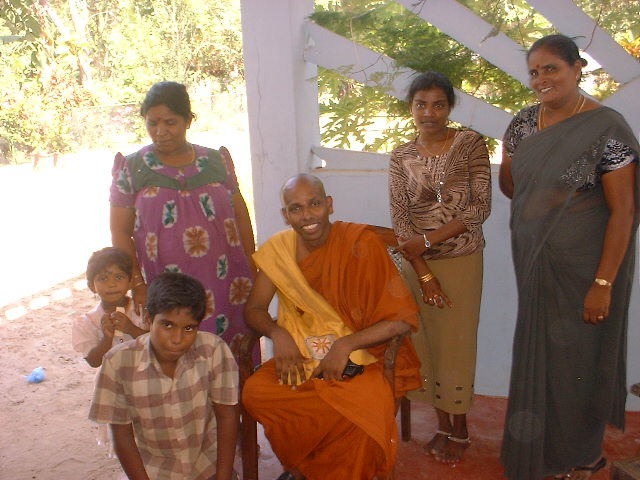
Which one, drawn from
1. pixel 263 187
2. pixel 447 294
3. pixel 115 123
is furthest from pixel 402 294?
pixel 115 123

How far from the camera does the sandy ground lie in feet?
11.1

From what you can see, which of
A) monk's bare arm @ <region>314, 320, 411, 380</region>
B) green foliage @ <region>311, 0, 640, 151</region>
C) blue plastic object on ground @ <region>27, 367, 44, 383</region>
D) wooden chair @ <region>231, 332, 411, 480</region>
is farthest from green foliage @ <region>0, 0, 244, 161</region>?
monk's bare arm @ <region>314, 320, 411, 380</region>

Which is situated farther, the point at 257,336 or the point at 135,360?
the point at 257,336

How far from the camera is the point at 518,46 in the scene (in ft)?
11.3

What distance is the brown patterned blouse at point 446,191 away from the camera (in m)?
2.81

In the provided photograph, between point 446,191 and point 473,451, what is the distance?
1.37 meters

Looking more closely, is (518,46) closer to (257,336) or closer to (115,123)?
(257,336)

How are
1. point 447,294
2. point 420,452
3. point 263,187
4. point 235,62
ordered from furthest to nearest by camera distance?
1. point 235,62
2. point 263,187
3. point 420,452
4. point 447,294

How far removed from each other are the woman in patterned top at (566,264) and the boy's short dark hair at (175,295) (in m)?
1.39

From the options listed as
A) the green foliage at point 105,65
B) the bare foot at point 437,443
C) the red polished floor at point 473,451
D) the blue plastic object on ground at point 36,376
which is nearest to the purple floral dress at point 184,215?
the red polished floor at point 473,451

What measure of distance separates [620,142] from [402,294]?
1.06 m

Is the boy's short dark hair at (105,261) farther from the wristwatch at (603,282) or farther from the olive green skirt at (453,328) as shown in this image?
the wristwatch at (603,282)

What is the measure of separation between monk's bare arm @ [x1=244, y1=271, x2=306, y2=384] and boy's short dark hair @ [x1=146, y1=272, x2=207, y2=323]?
0.44m

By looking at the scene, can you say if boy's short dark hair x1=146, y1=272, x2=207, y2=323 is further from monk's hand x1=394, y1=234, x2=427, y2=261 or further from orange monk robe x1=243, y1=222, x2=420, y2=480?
monk's hand x1=394, y1=234, x2=427, y2=261
